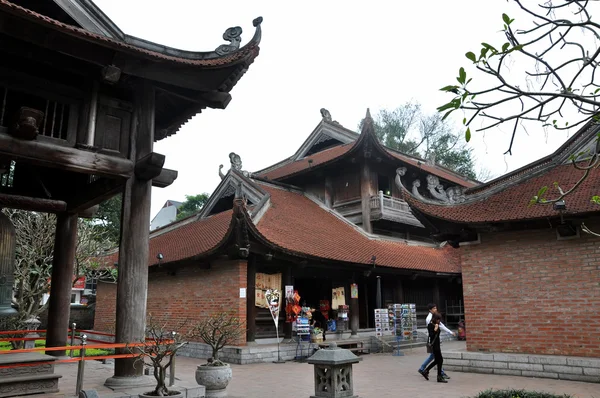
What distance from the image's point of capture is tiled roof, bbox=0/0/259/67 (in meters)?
5.00

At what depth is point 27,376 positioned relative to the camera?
19.6ft

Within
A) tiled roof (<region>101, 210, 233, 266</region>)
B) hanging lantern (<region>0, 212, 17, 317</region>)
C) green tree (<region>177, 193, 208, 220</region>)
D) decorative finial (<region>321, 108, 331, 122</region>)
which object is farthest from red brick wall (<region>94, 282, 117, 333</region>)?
green tree (<region>177, 193, 208, 220</region>)

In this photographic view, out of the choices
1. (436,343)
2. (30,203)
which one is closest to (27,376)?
(30,203)

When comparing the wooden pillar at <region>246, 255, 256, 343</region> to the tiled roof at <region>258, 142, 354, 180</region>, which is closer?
the wooden pillar at <region>246, 255, 256, 343</region>

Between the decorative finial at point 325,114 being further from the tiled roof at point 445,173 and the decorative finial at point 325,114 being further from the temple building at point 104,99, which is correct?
the temple building at point 104,99

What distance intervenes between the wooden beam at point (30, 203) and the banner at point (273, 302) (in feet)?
20.9

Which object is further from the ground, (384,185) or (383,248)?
(384,185)

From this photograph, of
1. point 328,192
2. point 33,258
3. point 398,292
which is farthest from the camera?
point 328,192

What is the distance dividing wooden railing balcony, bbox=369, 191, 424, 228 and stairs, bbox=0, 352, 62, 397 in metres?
13.5

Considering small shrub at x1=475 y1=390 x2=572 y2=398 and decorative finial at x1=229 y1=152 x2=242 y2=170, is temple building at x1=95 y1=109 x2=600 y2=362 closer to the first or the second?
decorative finial at x1=229 y1=152 x2=242 y2=170

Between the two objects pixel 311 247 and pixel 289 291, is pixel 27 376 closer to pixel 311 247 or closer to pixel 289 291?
pixel 289 291

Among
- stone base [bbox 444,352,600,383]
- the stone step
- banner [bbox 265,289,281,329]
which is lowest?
stone base [bbox 444,352,600,383]

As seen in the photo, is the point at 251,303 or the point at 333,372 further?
the point at 251,303

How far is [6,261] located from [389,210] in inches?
570
